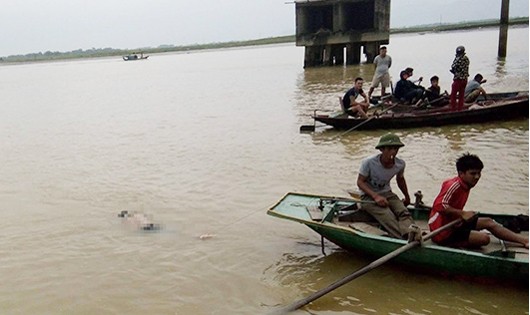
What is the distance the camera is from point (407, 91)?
529 inches

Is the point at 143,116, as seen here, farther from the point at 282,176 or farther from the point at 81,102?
the point at 282,176

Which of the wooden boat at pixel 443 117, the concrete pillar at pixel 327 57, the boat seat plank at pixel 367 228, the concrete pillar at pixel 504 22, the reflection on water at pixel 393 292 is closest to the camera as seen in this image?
the reflection on water at pixel 393 292

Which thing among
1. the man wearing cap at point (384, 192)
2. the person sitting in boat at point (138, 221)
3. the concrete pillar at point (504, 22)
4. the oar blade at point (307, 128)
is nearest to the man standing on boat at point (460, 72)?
the oar blade at point (307, 128)

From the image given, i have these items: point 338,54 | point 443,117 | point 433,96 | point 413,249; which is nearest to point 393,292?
point 413,249

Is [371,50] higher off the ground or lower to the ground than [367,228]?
higher

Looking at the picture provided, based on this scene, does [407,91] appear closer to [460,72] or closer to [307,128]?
[460,72]

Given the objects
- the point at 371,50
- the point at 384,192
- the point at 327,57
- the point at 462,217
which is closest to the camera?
the point at 462,217

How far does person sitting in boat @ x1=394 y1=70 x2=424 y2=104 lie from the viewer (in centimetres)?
1327

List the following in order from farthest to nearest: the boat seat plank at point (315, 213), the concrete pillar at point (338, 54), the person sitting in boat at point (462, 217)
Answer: the concrete pillar at point (338, 54) < the boat seat plank at point (315, 213) < the person sitting in boat at point (462, 217)

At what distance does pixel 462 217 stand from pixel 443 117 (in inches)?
310

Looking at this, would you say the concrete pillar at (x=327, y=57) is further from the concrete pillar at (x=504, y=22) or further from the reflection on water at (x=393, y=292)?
the reflection on water at (x=393, y=292)

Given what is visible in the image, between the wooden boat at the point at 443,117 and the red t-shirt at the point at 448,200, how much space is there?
7505mm

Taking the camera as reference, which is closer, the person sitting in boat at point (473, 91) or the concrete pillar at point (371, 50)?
the person sitting in boat at point (473, 91)

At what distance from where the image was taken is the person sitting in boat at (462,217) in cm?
471
